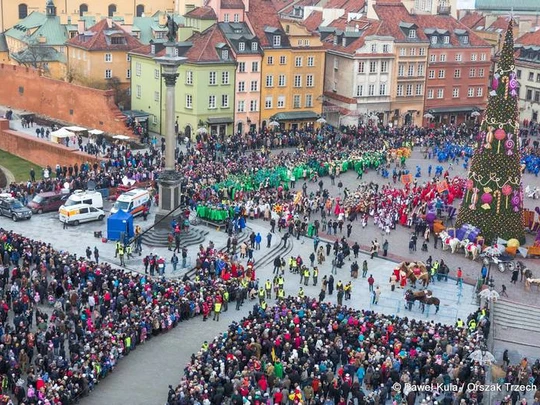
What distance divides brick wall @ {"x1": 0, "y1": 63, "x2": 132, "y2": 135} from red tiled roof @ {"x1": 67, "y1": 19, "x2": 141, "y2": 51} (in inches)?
236

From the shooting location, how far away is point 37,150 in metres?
70.6

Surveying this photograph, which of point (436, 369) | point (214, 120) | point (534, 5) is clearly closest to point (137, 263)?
point (436, 369)

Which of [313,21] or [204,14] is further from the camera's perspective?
[313,21]

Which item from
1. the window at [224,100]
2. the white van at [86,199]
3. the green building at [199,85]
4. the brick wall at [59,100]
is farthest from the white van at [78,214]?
the window at [224,100]

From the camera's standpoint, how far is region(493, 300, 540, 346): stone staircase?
40.8m

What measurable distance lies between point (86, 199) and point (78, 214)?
1.21m

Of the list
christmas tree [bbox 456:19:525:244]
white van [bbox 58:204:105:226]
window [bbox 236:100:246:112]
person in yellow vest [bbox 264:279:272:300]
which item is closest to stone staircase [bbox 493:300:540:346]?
christmas tree [bbox 456:19:525:244]

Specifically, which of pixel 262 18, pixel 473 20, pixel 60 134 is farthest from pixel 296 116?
pixel 473 20

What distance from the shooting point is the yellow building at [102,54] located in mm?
84875

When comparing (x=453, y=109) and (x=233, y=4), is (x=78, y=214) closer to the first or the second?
(x=233, y=4)

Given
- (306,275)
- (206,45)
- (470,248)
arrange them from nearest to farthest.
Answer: (306,275) → (470,248) → (206,45)

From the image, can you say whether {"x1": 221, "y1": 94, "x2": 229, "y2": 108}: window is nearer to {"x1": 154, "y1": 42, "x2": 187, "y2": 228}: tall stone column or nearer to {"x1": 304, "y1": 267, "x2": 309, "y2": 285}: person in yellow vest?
{"x1": 154, "y1": 42, "x2": 187, "y2": 228}: tall stone column

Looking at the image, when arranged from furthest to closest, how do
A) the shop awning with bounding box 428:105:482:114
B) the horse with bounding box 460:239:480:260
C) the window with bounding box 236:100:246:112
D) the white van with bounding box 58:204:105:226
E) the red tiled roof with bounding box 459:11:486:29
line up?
the red tiled roof with bounding box 459:11:486:29 → the shop awning with bounding box 428:105:482:114 → the window with bounding box 236:100:246:112 → the white van with bounding box 58:204:105:226 → the horse with bounding box 460:239:480:260

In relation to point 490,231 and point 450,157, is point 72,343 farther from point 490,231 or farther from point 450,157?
point 450,157
